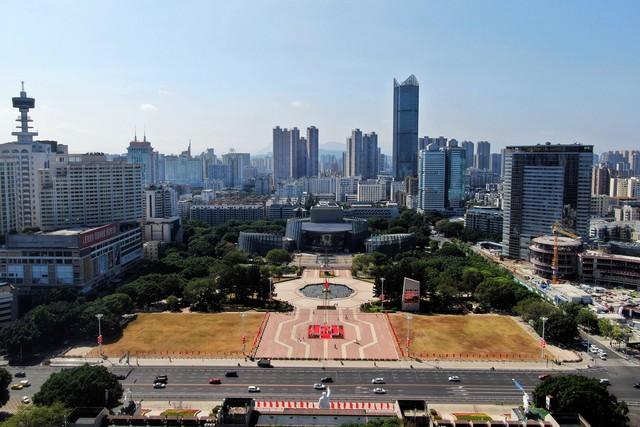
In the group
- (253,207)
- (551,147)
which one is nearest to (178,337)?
(551,147)

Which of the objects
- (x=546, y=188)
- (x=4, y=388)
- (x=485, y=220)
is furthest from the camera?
(x=485, y=220)

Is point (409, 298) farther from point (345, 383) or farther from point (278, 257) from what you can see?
point (278, 257)

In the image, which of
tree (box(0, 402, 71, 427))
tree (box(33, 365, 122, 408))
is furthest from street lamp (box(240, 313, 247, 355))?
tree (box(0, 402, 71, 427))

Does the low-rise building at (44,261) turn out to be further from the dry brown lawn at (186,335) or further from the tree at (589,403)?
the tree at (589,403)

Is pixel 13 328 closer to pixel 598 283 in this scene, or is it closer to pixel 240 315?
pixel 240 315

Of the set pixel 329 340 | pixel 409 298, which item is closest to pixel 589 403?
pixel 329 340
